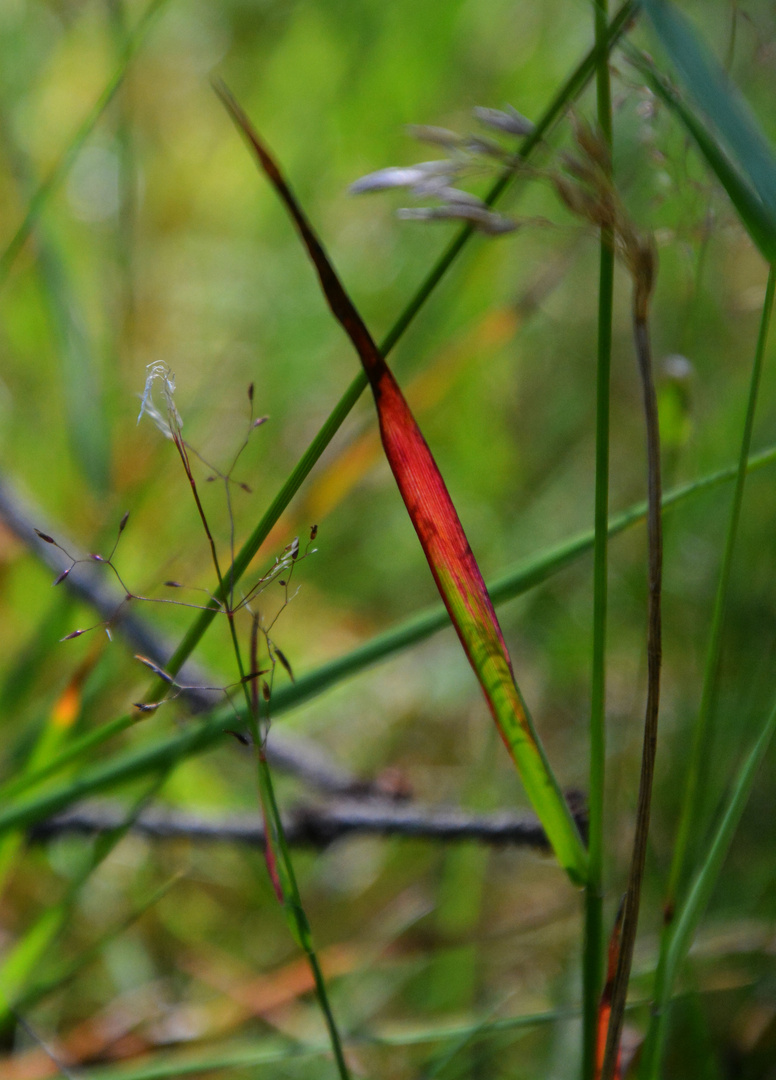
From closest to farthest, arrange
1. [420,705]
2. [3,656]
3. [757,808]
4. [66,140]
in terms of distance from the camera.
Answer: [757,808], [3,656], [420,705], [66,140]

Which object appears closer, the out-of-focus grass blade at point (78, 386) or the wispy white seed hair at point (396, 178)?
the wispy white seed hair at point (396, 178)

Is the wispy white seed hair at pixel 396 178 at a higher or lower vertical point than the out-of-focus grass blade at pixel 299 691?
higher

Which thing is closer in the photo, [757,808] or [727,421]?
[757,808]

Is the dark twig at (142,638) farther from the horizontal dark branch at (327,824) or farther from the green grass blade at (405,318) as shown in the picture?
the green grass blade at (405,318)

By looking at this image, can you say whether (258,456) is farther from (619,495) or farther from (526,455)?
(619,495)

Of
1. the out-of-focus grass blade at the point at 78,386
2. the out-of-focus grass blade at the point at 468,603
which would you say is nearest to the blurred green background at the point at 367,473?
the out-of-focus grass blade at the point at 78,386

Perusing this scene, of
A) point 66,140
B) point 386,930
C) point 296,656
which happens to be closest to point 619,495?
point 296,656
